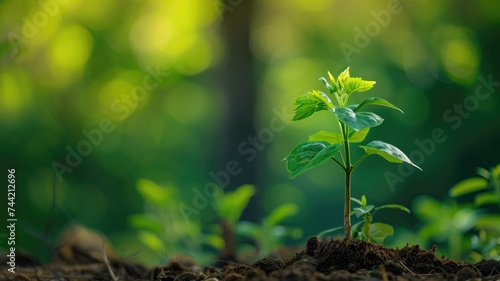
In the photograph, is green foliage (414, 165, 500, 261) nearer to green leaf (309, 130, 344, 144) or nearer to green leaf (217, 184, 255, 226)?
green leaf (217, 184, 255, 226)

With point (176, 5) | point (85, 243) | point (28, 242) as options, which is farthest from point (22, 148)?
point (85, 243)

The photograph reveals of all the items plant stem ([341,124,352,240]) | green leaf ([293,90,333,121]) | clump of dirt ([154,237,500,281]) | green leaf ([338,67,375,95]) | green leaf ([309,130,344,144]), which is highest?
green leaf ([338,67,375,95])

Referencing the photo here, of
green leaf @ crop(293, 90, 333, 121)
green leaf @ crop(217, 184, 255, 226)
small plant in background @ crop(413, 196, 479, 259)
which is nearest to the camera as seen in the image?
green leaf @ crop(293, 90, 333, 121)

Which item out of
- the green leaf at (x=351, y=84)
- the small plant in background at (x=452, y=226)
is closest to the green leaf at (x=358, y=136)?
the green leaf at (x=351, y=84)

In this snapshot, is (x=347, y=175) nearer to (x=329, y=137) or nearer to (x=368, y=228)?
(x=329, y=137)

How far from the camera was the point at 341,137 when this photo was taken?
5.72 ft

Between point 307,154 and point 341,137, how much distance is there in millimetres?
139

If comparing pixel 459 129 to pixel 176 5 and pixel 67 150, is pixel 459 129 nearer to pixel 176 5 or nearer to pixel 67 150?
pixel 176 5

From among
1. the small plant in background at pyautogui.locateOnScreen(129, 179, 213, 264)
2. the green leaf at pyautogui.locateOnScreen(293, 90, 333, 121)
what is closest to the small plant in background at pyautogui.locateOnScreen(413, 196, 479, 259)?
the small plant in background at pyautogui.locateOnScreen(129, 179, 213, 264)

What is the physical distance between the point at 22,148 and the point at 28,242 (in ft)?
4.10

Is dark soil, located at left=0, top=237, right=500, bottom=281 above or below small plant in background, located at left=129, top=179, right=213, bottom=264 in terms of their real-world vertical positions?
above

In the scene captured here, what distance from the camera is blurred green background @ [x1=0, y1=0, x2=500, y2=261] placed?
→ 7.25 meters

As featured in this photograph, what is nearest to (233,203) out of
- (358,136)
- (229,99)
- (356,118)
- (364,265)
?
(358,136)

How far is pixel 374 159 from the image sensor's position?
359 inches
